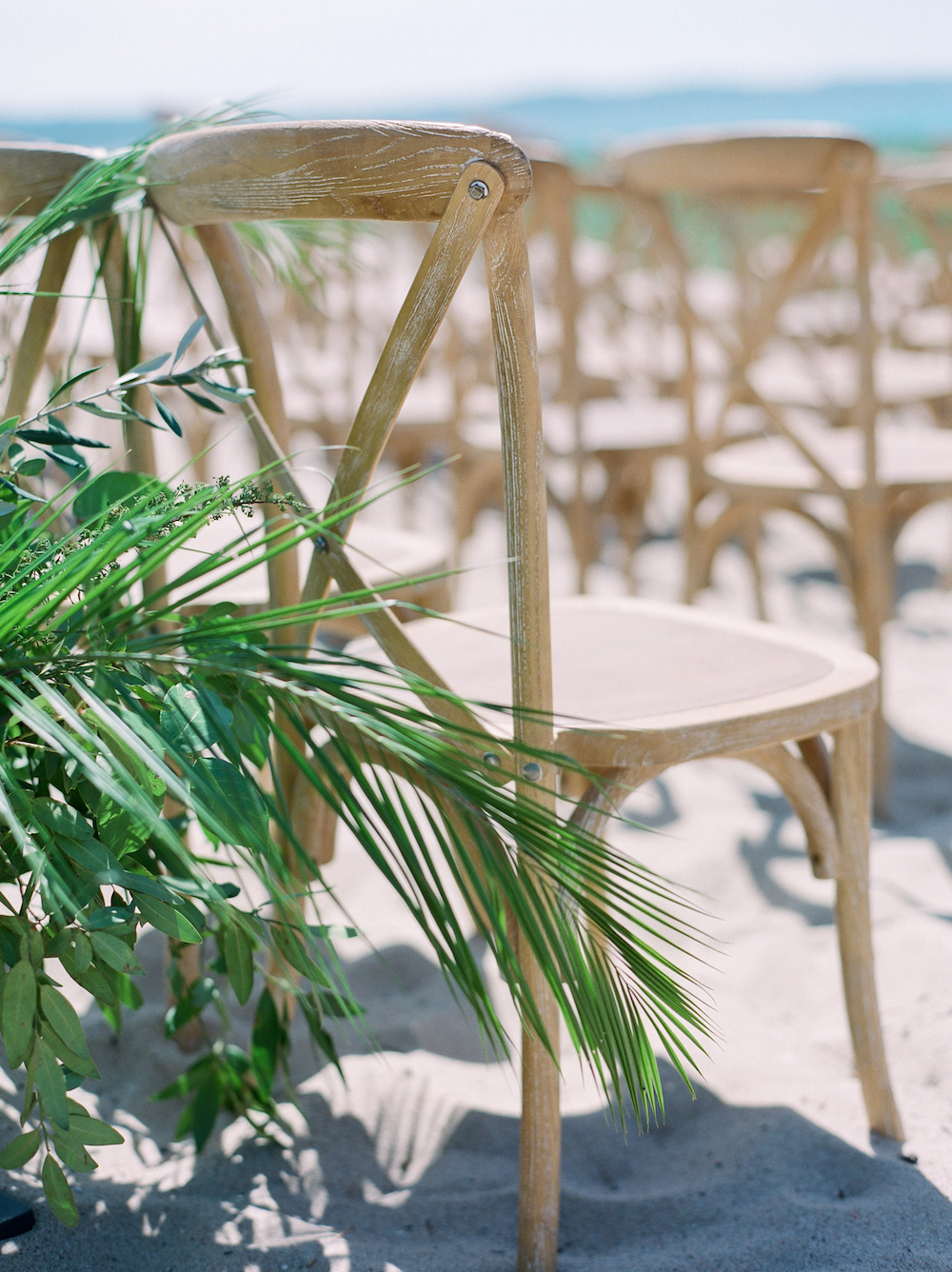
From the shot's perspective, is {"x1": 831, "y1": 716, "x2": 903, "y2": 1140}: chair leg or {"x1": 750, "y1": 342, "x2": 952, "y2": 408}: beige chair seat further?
{"x1": 750, "y1": 342, "x2": 952, "y2": 408}: beige chair seat

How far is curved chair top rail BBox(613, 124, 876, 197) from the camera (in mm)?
1528

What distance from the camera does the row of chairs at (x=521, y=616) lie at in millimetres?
727

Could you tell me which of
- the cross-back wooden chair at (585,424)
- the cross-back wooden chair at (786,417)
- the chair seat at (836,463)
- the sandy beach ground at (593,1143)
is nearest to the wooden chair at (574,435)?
the cross-back wooden chair at (585,424)

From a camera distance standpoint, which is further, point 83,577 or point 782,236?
point 782,236

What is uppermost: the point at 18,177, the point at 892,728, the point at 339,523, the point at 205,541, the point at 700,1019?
the point at 18,177

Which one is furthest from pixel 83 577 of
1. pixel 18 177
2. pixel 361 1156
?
pixel 361 1156

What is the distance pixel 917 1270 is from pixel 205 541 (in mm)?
977

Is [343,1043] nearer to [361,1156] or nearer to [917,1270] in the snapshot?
[361,1156]

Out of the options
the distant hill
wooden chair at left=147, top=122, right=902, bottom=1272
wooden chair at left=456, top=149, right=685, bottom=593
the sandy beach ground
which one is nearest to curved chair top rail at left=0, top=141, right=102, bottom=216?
wooden chair at left=147, top=122, right=902, bottom=1272

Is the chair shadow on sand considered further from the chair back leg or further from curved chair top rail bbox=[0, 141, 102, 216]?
curved chair top rail bbox=[0, 141, 102, 216]

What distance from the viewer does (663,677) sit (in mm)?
1016

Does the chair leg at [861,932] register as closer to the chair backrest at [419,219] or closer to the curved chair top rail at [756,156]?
the chair backrest at [419,219]

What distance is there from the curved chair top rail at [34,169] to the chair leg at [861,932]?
82 cm

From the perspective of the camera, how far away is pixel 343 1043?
1.22m
